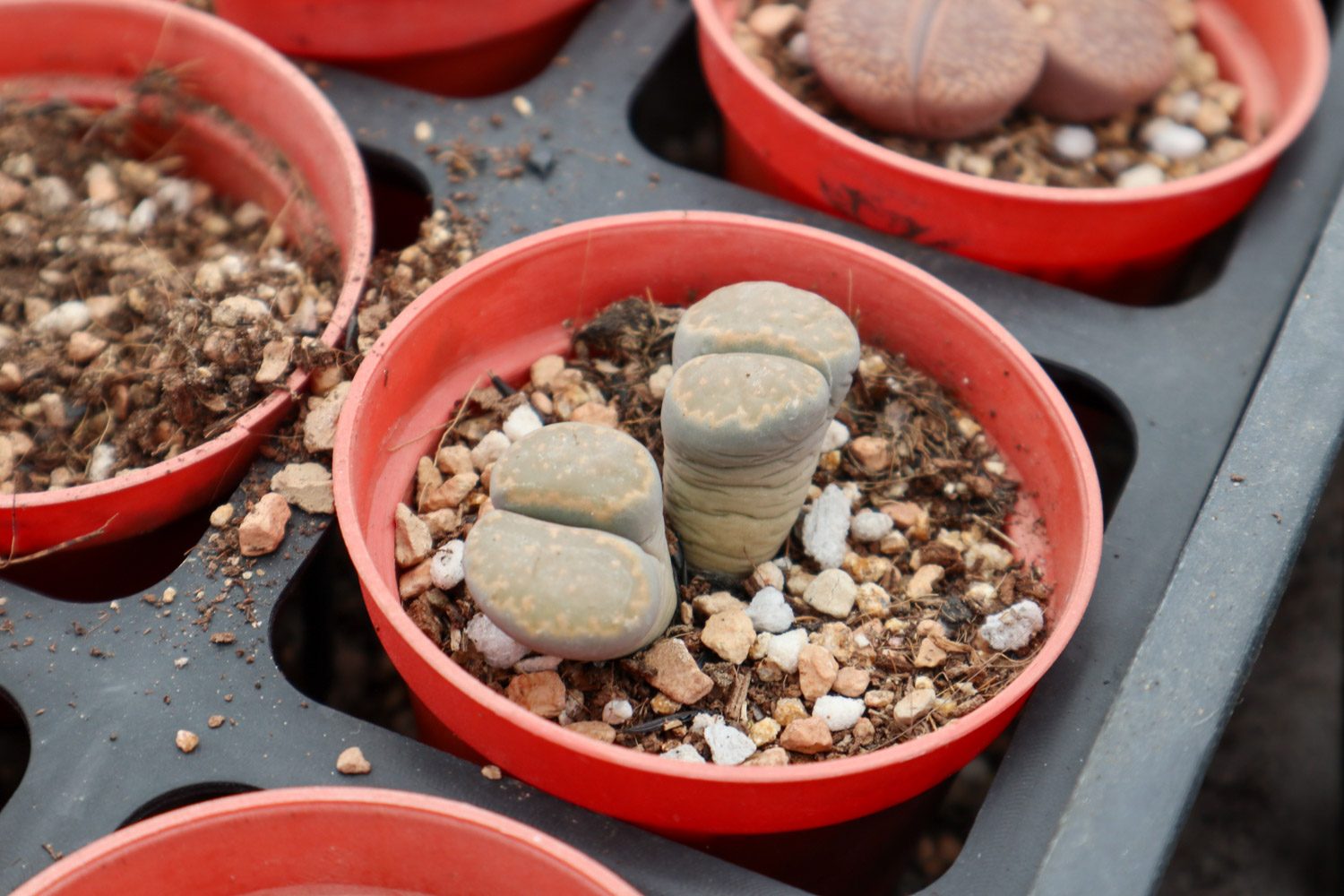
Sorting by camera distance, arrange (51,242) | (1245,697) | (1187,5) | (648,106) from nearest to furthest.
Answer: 1. (51,242)
2. (1187,5)
3. (648,106)
4. (1245,697)

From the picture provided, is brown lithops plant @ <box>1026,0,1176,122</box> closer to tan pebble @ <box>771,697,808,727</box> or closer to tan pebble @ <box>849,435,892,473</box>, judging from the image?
tan pebble @ <box>849,435,892,473</box>

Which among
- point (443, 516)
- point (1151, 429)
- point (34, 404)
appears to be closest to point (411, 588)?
point (443, 516)

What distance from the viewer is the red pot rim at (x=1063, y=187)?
111cm

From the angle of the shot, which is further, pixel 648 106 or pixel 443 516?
pixel 648 106

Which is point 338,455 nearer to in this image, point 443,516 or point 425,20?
point 443,516

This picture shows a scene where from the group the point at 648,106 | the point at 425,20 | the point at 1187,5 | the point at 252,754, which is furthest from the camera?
the point at 648,106

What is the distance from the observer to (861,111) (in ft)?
4.25

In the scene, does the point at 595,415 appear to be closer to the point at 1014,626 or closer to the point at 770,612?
the point at 770,612

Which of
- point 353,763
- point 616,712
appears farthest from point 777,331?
point 353,763

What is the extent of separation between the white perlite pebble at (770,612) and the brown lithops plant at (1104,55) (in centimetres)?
77

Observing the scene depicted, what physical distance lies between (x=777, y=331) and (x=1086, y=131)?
735 millimetres

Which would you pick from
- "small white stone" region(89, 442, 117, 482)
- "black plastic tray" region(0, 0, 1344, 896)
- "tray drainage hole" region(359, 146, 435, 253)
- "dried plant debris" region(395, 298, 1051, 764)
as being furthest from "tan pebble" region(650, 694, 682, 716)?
A: "tray drainage hole" region(359, 146, 435, 253)

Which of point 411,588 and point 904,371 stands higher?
point 904,371

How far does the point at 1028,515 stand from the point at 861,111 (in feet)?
1.77
